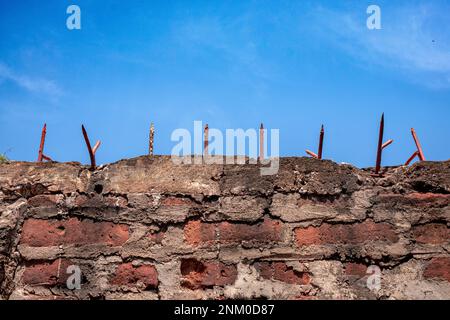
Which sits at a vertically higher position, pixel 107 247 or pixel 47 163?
pixel 47 163

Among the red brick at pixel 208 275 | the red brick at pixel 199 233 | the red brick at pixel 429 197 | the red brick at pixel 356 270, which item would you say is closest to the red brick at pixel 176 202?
the red brick at pixel 199 233

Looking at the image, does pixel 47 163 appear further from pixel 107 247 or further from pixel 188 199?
pixel 188 199

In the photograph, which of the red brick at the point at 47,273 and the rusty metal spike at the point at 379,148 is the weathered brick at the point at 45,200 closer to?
the red brick at the point at 47,273

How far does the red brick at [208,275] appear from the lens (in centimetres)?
234

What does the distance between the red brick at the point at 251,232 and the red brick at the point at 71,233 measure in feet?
1.69

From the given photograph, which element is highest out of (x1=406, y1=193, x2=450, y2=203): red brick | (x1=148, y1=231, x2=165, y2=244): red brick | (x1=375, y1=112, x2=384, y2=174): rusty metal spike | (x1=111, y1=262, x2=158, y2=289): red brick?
(x1=375, y1=112, x2=384, y2=174): rusty metal spike

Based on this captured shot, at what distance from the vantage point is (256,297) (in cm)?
230

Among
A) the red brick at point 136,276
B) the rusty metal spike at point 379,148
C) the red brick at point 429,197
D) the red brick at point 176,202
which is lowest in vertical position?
the red brick at point 136,276

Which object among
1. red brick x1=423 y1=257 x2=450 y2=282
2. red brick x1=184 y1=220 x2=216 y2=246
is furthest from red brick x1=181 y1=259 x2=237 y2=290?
red brick x1=423 y1=257 x2=450 y2=282

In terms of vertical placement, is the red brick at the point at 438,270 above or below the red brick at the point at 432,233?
below

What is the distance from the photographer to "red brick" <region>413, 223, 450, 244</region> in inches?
94.6

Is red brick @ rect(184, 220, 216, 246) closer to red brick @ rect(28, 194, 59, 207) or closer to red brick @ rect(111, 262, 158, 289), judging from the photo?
red brick @ rect(111, 262, 158, 289)
